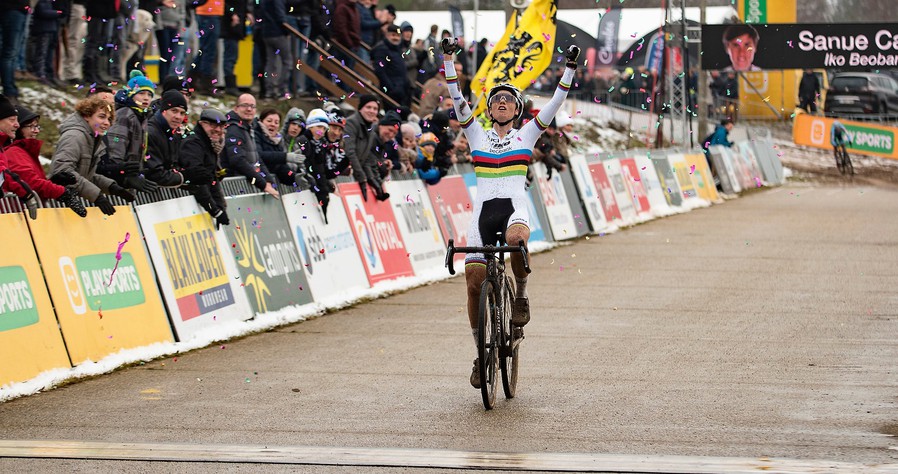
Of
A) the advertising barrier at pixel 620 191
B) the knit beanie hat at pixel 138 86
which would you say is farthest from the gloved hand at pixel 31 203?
the advertising barrier at pixel 620 191

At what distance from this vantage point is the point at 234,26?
19891 mm

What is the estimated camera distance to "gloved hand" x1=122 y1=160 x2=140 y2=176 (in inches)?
445

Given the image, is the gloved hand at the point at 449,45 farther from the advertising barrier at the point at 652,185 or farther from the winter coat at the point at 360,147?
the advertising barrier at the point at 652,185

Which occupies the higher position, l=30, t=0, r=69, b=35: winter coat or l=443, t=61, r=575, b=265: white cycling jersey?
l=30, t=0, r=69, b=35: winter coat

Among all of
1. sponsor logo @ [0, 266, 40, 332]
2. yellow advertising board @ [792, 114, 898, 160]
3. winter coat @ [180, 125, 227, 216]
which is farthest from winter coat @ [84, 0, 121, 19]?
yellow advertising board @ [792, 114, 898, 160]

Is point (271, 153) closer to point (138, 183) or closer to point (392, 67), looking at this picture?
point (138, 183)

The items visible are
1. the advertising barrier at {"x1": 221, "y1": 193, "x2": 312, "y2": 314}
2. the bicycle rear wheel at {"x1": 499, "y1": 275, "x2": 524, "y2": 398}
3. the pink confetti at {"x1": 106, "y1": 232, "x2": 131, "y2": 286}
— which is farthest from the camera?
the advertising barrier at {"x1": 221, "y1": 193, "x2": 312, "y2": 314}

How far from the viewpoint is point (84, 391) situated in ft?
31.0

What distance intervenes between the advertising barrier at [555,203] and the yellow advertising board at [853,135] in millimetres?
27059

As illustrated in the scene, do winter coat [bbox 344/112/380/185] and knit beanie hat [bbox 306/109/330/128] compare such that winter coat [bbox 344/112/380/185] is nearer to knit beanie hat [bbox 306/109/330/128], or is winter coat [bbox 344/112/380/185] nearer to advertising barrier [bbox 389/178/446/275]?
knit beanie hat [bbox 306/109/330/128]

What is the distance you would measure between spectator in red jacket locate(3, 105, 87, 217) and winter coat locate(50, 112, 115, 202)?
0.48ft

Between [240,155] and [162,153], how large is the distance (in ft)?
5.37

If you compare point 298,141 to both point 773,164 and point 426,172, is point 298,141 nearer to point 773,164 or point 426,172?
point 426,172

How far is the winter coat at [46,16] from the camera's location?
16.8 m
